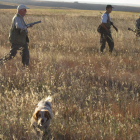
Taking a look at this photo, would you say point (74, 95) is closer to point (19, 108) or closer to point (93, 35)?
point (19, 108)

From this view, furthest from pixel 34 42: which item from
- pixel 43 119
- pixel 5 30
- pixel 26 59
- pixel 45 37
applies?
pixel 43 119

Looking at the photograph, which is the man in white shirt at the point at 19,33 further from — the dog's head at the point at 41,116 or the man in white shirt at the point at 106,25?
the man in white shirt at the point at 106,25

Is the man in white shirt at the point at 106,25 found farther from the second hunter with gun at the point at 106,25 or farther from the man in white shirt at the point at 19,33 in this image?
the man in white shirt at the point at 19,33

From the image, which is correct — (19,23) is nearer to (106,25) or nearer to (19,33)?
(19,33)

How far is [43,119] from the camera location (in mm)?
2291

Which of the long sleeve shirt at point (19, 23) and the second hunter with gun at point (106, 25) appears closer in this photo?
the long sleeve shirt at point (19, 23)

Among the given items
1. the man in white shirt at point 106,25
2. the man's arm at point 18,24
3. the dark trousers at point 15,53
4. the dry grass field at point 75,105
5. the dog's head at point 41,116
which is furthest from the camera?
the man in white shirt at point 106,25

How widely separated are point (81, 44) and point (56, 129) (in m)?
5.83

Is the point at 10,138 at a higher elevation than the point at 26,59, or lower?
lower

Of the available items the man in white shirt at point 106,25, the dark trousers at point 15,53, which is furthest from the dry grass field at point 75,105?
the man in white shirt at point 106,25

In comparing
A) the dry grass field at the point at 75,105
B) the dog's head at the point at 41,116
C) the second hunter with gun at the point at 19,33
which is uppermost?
the second hunter with gun at the point at 19,33

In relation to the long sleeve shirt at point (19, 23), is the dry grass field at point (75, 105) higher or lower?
lower

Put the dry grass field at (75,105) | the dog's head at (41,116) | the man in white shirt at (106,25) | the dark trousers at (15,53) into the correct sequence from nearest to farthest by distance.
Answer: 1. the dog's head at (41,116)
2. the dry grass field at (75,105)
3. the dark trousers at (15,53)
4. the man in white shirt at (106,25)

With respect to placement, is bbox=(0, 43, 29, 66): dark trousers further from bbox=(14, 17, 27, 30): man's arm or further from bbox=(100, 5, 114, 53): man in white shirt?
bbox=(100, 5, 114, 53): man in white shirt
